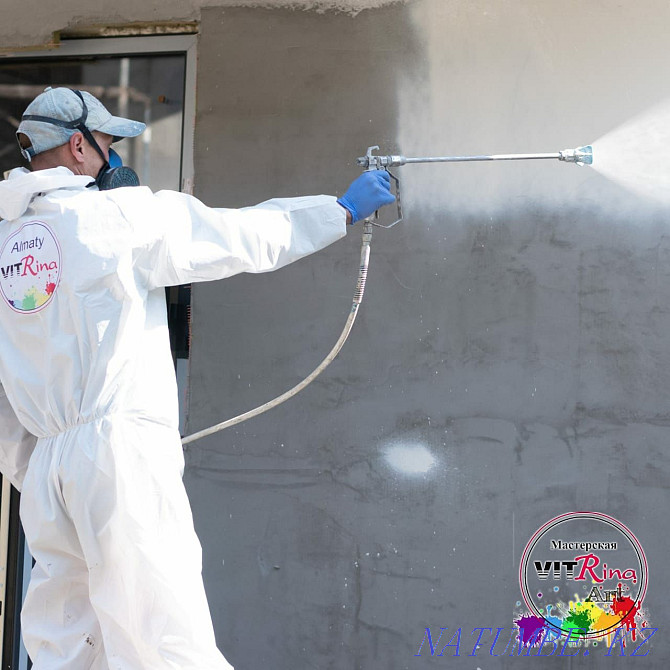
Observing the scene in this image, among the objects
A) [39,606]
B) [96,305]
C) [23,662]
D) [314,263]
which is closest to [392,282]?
[314,263]

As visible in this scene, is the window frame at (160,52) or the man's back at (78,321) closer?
the man's back at (78,321)

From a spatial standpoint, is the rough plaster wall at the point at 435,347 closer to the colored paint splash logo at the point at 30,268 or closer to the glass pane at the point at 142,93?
the glass pane at the point at 142,93

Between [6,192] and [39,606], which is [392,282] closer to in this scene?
[6,192]

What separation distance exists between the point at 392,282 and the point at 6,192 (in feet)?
4.65

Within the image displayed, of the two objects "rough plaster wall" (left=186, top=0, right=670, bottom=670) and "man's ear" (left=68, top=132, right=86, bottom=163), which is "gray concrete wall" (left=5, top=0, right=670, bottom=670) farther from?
"man's ear" (left=68, top=132, right=86, bottom=163)

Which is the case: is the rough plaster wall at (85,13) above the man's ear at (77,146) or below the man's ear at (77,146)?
above

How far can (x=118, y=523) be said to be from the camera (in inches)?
92.4

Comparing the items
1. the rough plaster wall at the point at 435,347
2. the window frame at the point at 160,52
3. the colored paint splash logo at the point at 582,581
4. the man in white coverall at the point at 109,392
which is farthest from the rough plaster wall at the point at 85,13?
the colored paint splash logo at the point at 582,581

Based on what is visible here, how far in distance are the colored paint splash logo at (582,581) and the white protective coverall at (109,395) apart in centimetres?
128

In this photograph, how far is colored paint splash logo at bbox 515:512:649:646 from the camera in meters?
3.26

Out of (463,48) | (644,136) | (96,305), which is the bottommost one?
(96,305)

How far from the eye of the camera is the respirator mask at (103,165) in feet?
8.74

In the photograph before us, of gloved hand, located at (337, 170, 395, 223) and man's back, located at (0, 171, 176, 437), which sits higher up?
gloved hand, located at (337, 170, 395, 223)

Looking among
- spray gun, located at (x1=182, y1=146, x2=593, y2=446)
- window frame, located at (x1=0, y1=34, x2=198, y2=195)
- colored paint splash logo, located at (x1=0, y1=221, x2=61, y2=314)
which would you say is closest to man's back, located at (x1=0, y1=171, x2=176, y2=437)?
colored paint splash logo, located at (x1=0, y1=221, x2=61, y2=314)
